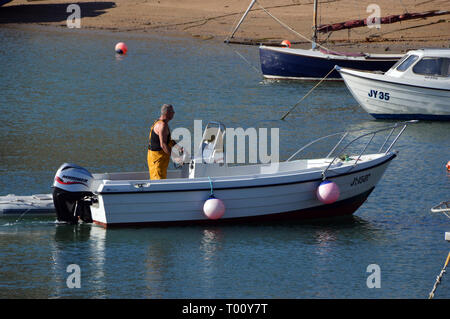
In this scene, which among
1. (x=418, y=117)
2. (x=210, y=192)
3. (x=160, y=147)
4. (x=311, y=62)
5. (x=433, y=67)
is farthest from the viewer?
(x=311, y=62)

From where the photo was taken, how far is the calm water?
11.5 m

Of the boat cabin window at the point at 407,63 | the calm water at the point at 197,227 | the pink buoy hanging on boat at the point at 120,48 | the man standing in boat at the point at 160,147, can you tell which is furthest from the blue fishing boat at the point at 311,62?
the man standing in boat at the point at 160,147

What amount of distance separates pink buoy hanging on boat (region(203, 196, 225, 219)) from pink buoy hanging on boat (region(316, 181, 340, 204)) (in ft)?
5.20

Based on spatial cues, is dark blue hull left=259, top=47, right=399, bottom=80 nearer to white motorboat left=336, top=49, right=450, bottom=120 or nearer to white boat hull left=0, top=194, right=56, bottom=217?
white motorboat left=336, top=49, right=450, bottom=120

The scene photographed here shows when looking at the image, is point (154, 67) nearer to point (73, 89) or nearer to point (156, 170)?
point (73, 89)

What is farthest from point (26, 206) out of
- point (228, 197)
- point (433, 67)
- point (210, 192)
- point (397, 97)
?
point (433, 67)

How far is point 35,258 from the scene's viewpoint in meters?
12.3

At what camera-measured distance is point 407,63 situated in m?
22.2

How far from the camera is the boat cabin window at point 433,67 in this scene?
21766 mm

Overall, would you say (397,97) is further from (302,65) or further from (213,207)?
(213,207)

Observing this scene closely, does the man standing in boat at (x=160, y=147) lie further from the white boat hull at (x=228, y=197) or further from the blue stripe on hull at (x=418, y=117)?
the blue stripe on hull at (x=418, y=117)

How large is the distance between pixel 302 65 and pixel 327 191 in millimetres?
16714

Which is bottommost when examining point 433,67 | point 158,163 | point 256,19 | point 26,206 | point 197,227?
point 197,227

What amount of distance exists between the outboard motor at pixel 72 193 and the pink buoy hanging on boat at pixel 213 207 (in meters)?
1.79
